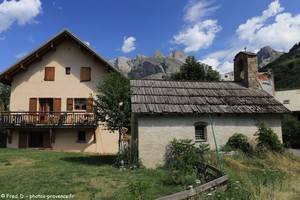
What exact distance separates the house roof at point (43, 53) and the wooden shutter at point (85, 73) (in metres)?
1.31

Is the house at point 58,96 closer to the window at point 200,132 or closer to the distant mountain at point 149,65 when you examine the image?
the window at point 200,132

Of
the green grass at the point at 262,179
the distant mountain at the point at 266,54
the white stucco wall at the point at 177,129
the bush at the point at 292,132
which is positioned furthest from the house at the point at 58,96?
the distant mountain at the point at 266,54

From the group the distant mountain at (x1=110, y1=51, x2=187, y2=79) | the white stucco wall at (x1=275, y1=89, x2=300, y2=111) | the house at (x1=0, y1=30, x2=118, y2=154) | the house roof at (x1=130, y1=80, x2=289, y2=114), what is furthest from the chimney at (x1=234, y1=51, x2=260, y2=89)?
the distant mountain at (x1=110, y1=51, x2=187, y2=79)

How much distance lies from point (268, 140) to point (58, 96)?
686 inches

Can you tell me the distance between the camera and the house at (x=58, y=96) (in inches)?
988

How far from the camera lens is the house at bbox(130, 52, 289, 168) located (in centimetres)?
1547

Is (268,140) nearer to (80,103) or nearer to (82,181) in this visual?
(82,181)

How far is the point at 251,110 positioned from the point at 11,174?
12.3 m

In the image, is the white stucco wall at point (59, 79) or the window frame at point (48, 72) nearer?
the white stucco wall at point (59, 79)

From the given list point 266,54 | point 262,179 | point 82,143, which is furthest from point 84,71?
point 266,54

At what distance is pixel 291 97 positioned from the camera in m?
37.3

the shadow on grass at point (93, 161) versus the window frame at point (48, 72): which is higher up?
the window frame at point (48, 72)

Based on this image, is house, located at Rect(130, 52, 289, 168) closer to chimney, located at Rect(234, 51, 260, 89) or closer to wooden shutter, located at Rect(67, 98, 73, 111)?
chimney, located at Rect(234, 51, 260, 89)

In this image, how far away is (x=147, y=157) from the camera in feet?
50.3
